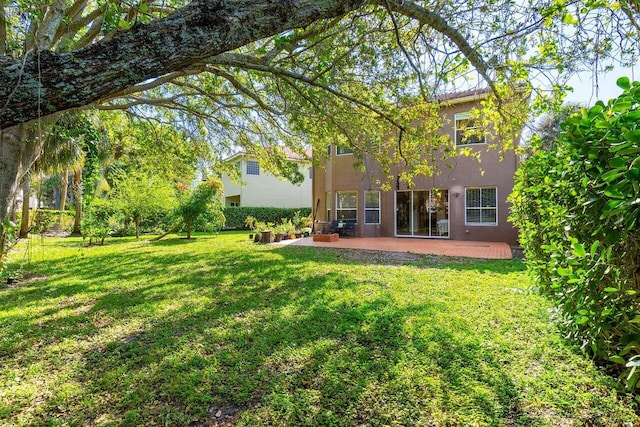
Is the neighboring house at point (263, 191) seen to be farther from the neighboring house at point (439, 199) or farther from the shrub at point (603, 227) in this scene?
the shrub at point (603, 227)

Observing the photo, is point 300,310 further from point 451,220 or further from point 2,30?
point 451,220

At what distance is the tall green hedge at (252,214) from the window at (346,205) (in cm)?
771

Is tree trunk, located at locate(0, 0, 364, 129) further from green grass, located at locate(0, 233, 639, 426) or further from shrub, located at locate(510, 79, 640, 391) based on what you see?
green grass, located at locate(0, 233, 639, 426)

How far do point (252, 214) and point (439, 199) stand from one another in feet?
47.9

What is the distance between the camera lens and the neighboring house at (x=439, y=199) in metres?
14.3

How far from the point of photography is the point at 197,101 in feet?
34.2

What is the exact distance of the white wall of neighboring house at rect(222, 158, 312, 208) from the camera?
27.7 metres

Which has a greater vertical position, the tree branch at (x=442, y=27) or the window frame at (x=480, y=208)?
the tree branch at (x=442, y=27)

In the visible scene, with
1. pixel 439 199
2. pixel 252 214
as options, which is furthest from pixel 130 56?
pixel 252 214

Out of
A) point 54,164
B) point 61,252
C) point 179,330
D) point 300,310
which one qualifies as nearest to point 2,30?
point 179,330

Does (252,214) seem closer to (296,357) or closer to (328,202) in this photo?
(328,202)

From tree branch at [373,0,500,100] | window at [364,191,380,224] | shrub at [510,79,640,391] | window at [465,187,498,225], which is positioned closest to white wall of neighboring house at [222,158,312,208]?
window at [364,191,380,224]

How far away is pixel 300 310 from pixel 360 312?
3.09 feet

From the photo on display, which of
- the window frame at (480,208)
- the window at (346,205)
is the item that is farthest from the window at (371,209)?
the window frame at (480,208)
